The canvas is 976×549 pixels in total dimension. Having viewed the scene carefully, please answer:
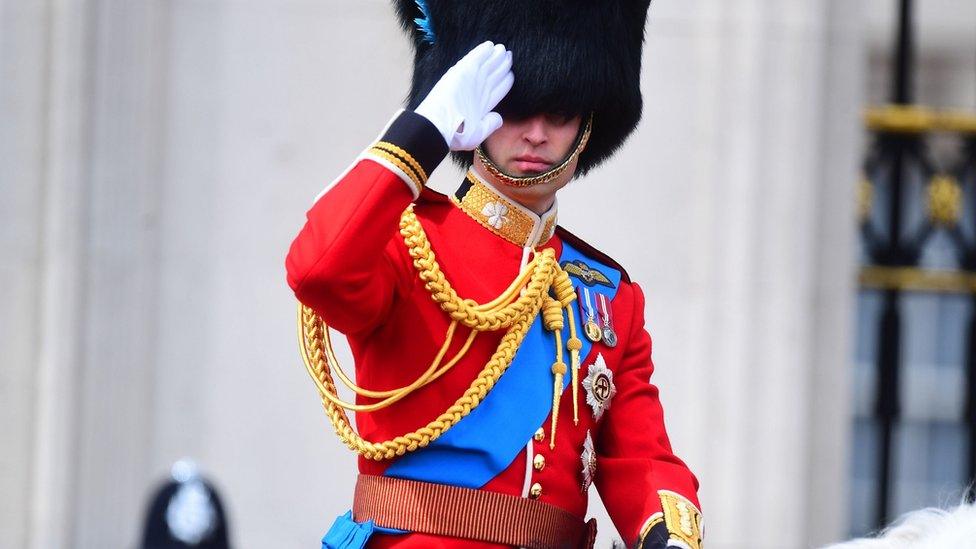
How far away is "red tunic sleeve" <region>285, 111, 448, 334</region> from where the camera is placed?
273 centimetres

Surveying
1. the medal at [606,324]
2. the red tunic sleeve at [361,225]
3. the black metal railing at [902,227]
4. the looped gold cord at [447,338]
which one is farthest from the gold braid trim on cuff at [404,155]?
the black metal railing at [902,227]

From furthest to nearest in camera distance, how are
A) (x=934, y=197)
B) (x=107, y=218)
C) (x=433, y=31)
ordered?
(x=934, y=197), (x=107, y=218), (x=433, y=31)

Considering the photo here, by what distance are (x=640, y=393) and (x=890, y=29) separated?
600cm

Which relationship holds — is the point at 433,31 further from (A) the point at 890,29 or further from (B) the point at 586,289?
(A) the point at 890,29

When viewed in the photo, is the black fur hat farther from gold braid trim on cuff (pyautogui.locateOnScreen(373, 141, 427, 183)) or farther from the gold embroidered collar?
gold braid trim on cuff (pyautogui.locateOnScreen(373, 141, 427, 183))

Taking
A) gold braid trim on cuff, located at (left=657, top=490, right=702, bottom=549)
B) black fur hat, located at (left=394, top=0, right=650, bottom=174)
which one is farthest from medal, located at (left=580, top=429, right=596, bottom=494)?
black fur hat, located at (left=394, top=0, right=650, bottom=174)

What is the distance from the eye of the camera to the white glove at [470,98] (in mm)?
2846

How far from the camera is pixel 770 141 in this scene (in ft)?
20.6

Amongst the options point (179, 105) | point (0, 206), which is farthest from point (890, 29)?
point (0, 206)

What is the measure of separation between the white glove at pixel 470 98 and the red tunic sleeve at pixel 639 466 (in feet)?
1.62

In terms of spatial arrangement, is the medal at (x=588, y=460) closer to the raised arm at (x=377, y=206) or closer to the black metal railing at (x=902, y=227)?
the raised arm at (x=377, y=206)

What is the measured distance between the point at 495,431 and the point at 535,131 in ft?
1.59

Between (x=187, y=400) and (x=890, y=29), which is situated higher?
(x=890, y=29)

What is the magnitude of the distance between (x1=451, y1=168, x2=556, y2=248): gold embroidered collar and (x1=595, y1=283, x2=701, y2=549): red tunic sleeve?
258 millimetres
